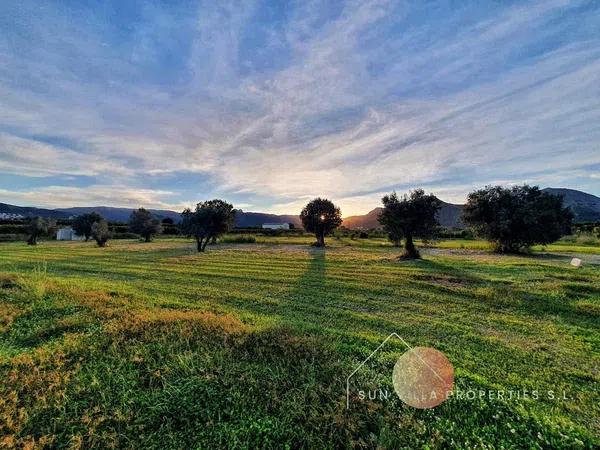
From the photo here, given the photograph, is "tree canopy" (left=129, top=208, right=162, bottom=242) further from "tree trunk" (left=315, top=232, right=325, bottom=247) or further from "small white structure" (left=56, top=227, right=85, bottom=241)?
"tree trunk" (left=315, top=232, right=325, bottom=247)

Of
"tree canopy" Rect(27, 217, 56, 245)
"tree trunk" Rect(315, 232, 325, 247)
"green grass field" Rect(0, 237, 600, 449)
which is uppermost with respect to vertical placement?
"tree canopy" Rect(27, 217, 56, 245)

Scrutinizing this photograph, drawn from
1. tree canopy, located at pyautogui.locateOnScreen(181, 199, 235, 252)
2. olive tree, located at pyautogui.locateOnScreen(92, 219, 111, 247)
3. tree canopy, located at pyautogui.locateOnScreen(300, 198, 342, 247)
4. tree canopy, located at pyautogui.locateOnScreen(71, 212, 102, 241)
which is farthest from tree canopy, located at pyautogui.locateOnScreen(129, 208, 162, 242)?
tree canopy, located at pyautogui.locateOnScreen(300, 198, 342, 247)

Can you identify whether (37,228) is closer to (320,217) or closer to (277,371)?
(320,217)

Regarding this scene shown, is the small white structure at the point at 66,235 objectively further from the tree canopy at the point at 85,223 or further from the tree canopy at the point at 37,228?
the tree canopy at the point at 37,228

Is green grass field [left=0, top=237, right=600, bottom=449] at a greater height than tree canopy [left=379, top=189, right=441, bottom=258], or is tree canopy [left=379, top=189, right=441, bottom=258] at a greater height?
tree canopy [left=379, top=189, right=441, bottom=258]

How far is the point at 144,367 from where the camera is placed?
491 cm

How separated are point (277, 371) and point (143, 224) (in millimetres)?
59070

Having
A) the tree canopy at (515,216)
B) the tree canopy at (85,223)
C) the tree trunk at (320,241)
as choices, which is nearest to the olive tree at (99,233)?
the tree canopy at (85,223)

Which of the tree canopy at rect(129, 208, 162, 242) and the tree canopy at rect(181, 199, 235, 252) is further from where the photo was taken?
the tree canopy at rect(129, 208, 162, 242)

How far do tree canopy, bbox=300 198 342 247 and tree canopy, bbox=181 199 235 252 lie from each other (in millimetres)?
13592

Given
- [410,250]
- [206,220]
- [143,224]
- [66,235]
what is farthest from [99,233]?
[410,250]

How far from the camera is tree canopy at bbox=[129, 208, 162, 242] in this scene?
5506cm

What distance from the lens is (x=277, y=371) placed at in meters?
4.73

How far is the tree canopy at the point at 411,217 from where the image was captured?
75.9ft
